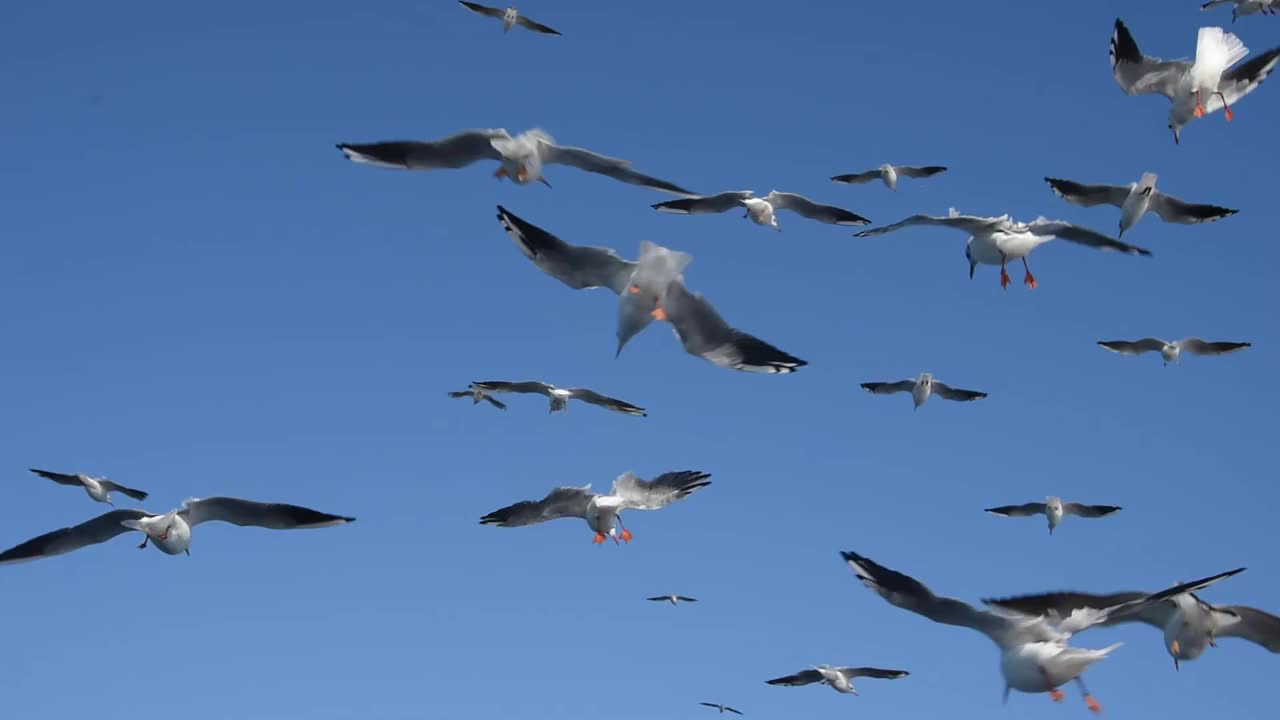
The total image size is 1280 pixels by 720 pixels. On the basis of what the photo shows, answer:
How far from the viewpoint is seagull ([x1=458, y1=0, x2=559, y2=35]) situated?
24.0 m

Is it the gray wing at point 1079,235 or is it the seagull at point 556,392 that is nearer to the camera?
the gray wing at point 1079,235

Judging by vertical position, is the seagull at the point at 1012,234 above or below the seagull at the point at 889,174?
below

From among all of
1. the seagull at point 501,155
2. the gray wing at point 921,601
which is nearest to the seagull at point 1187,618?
the gray wing at point 921,601

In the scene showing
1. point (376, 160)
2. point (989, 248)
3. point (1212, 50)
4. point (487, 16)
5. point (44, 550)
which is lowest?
point (44, 550)

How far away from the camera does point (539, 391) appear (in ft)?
82.8

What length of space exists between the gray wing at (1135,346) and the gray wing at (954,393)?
3.20 m

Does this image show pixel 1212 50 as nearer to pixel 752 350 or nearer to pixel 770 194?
pixel 770 194

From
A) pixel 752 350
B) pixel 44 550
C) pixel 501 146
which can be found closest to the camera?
pixel 752 350

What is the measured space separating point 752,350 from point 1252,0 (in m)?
11.9

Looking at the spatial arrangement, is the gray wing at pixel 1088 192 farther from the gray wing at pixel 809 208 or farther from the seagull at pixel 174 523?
the seagull at pixel 174 523

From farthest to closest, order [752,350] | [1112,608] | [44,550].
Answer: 1. [44,550]
2. [752,350]
3. [1112,608]

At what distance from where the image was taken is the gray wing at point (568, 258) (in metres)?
14.7

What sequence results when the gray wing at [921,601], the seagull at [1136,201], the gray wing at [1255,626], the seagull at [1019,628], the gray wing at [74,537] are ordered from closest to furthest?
the seagull at [1019,628] → the gray wing at [921,601] → the gray wing at [1255,626] → the gray wing at [74,537] → the seagull at [1136,201]

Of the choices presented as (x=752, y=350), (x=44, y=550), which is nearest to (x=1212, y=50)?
(x=752, y=350)
